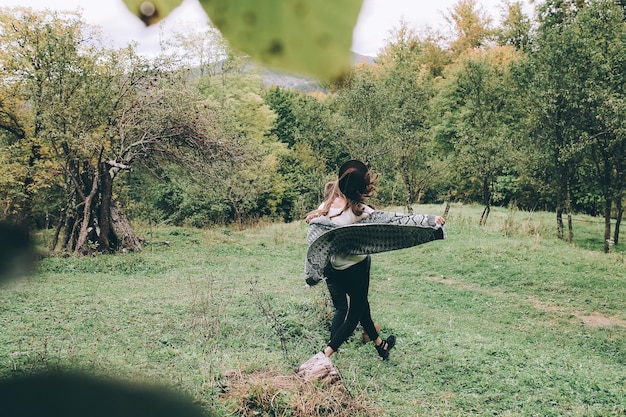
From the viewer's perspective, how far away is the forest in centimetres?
969

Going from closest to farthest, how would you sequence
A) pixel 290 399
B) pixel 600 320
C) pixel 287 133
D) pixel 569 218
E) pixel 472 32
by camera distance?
pixel 472 32 < pixel 290 399 < pixel 600 320 < pixel 569 218 < pixel 287 133

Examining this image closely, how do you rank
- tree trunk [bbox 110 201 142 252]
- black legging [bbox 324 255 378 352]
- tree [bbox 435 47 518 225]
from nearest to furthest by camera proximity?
black legging [bbox 324 255 378 352], tree trunk [bbox 110 201 142 252], tree [bbox 435 47 518 225]

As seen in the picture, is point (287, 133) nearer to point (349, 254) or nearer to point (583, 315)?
point (583, 315)

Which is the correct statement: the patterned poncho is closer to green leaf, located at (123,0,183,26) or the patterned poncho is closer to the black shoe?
the black shoe

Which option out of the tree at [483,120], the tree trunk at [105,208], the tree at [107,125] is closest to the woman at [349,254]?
the tree at [107,125]

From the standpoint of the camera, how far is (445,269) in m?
9.26

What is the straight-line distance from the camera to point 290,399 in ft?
10.4

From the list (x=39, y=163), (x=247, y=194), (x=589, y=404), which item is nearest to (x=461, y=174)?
(x=247, y=194)

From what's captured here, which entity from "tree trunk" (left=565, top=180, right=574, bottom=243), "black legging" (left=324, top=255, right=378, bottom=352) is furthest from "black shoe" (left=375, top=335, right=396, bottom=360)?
"tree trunk" (left=565, top=180, right=574, bottom=243)

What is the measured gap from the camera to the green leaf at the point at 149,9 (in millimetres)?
208

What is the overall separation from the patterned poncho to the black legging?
0.12 meters

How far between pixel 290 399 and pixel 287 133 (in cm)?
1713

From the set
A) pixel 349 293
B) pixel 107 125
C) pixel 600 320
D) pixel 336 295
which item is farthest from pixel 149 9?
pixel 107 125

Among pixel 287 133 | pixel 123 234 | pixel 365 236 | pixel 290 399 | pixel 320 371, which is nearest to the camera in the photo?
pixel 290 399
